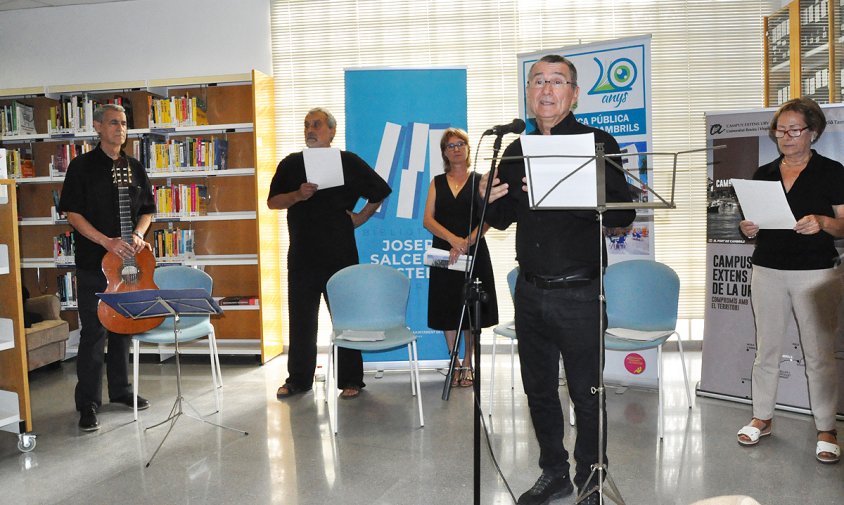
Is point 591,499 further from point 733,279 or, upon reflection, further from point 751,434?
point 733,279

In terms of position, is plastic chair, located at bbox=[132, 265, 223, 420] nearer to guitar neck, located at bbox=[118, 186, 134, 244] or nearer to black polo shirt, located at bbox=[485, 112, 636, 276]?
guitar neck, located at bbox=[118, 186, 134, 244]

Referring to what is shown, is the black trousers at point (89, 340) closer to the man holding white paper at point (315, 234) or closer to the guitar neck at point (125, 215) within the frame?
the guitar neck at point (125, 215)

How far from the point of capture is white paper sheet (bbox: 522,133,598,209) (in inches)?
91.5

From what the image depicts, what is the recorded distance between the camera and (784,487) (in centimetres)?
319

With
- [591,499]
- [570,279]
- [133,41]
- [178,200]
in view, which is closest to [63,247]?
[178,200]

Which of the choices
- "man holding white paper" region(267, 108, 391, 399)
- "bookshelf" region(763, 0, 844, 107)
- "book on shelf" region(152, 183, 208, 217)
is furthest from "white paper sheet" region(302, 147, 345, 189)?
"bookshelf" region(763, 0, 844, 107)

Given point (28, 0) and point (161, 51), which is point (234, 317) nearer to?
point (161, 51)

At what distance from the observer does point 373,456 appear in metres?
3.70

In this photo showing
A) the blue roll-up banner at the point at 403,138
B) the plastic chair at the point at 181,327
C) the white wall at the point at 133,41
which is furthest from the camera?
the white wall at the point at 133,41

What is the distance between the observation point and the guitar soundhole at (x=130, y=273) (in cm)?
428

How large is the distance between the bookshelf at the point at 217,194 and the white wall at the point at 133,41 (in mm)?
369

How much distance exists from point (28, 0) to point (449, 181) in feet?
15.2

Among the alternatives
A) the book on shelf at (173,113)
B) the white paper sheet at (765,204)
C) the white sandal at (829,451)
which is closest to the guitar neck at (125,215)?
the book on shelf at (173,113)

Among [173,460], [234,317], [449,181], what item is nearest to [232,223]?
[234,317]
